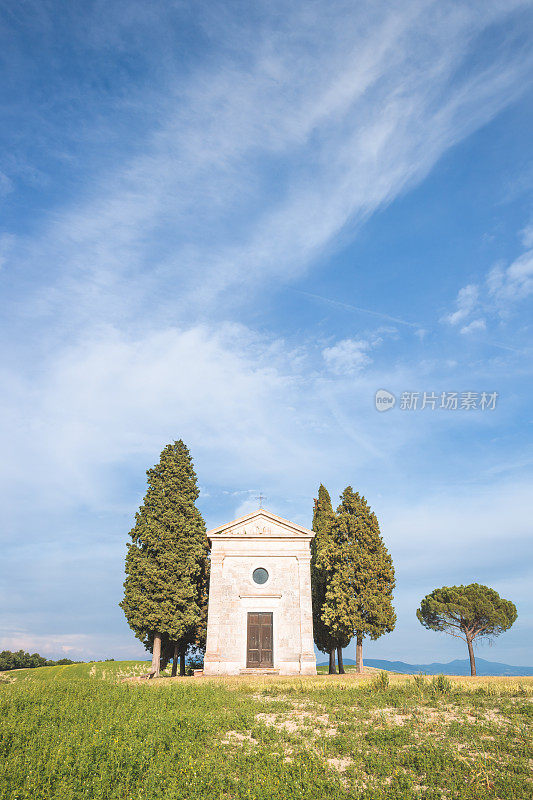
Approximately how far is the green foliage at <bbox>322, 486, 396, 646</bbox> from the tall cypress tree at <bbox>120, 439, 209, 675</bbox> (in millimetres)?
8415

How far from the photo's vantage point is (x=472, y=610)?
122ft

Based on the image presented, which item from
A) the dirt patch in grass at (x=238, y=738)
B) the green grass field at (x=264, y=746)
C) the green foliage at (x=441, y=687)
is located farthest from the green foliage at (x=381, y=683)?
the dirt patch in grass at (x=238, y=738)

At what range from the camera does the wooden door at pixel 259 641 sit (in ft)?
95.6

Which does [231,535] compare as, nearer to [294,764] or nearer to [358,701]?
[358,701]

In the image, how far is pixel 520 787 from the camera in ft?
29.2

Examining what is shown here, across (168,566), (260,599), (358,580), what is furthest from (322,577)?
(168,566)

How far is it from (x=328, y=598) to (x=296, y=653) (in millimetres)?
3676

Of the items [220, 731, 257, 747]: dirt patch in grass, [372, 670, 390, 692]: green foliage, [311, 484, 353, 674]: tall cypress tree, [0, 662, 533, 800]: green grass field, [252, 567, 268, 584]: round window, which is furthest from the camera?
[252, 567, 268, 584]: round window

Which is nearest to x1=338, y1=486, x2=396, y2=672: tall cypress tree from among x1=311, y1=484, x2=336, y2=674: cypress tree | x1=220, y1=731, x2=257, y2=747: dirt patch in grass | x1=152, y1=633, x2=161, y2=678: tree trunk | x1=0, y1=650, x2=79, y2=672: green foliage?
x1=311, y1=484, x2=336, y2=674: cypress tree

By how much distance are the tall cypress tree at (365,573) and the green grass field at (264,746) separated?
14221mm

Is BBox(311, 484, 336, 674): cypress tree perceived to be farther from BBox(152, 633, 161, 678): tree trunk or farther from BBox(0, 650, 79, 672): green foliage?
BBox(0, 650, 79, 672): green foliage

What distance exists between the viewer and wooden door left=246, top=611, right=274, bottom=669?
95.6 feet

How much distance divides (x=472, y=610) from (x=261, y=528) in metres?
18.4

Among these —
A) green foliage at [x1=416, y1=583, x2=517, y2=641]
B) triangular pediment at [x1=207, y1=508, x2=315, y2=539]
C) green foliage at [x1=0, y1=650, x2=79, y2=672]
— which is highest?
triangular pediment at [x1=207, y1=508, x2=315, y2=539]
